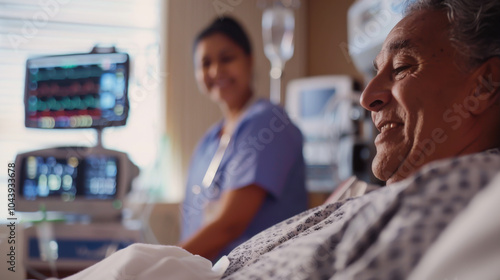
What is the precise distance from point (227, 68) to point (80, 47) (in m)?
1.60

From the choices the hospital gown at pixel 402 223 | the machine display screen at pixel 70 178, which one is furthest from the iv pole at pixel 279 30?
the hospital gown at pixel 402 223

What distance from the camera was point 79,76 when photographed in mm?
1922

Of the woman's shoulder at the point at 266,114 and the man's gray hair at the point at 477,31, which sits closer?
the man's gray hair at the point at 477,31

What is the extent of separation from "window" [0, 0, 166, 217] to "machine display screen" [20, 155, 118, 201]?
74 cm

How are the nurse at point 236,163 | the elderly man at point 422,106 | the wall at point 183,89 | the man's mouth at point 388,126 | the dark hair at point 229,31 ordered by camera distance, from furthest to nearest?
the wall at point 183,89, the dark hair at point 229,31, the nurse at point 236,163, the man's mouth at point 388,126, the elderly man at point 422,106

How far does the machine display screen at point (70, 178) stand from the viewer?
1842mm

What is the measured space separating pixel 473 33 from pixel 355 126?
6.46 feet

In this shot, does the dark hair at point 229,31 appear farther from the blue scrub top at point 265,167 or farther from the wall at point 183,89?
the wall at point 183,89

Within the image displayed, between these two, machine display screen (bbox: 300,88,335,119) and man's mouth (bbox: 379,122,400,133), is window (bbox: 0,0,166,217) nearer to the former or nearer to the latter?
machine display screen (bbox: 300,88,335,119)

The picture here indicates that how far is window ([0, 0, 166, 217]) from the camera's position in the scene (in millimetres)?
2793

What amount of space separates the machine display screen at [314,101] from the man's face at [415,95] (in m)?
2.18

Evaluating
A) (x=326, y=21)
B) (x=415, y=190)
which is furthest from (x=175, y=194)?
(x=415, y=190)

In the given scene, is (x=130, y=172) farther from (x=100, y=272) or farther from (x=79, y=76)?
(x=100, y=272)

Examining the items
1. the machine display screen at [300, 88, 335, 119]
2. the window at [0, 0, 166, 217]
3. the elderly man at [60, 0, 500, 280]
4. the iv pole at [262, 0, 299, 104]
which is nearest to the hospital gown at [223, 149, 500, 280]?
the elderly man at [60, 0, 500, 280]
